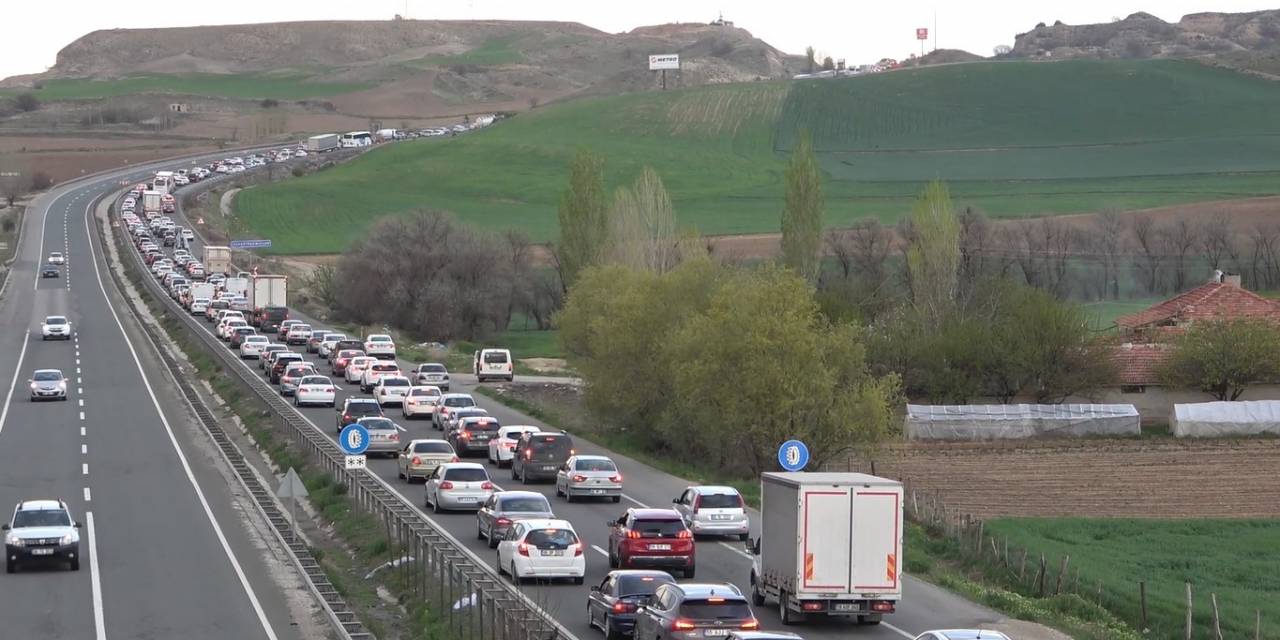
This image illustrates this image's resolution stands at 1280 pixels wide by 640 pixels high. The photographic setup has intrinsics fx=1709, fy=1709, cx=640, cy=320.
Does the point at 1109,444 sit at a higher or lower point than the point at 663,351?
lower

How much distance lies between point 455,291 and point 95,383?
33.4m

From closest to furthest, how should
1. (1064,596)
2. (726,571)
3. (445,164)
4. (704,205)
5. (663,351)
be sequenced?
1. (1064,596)
2. (726,571)
3. (663,351)
4. (704,205)
5. (445,164)

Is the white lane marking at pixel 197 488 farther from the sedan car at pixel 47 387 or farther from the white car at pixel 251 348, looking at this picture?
the white car at pixel 251 348

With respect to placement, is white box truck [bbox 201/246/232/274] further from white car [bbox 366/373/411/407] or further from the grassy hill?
white car [bbox 366/373/411/407]

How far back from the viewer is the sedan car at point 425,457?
41.9 m

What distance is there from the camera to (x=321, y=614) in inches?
1067

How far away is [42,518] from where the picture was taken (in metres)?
30.9

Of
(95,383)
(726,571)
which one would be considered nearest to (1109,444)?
(726,571)

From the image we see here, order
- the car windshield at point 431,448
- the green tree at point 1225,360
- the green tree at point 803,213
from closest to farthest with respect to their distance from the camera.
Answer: the car windshield at point 431,448, the green tree at point 1225,360, the green tree at point 803,213

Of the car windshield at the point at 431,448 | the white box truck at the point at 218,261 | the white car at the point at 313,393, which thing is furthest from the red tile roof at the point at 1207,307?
the white box truck at the point at 218,261

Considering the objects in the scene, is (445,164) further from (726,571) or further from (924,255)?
(726,571)

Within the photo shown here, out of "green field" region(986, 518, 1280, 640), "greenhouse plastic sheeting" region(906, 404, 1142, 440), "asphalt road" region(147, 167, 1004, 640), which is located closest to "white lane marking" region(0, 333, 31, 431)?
"asphalt road" region(147, 167, 1004, 640)

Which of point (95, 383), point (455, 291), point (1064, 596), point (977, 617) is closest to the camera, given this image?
point (977, 617)

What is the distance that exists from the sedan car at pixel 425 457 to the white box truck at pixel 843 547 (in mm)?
17760
